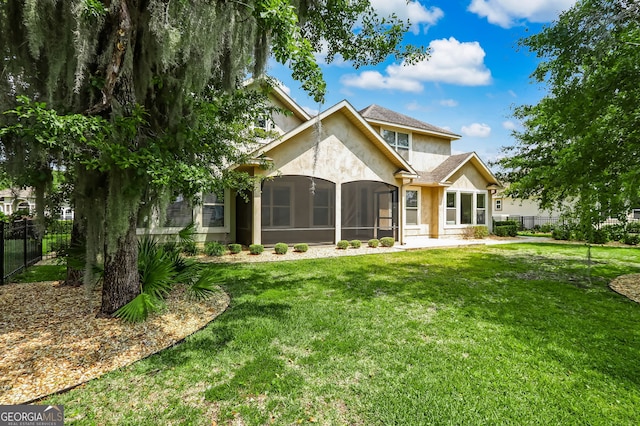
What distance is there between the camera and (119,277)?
452 cm

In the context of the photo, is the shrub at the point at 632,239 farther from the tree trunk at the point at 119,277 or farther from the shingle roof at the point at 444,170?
the tree trunk at the point at 119,277

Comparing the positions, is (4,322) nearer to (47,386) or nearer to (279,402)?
(47,386)

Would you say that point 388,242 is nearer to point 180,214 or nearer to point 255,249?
point 255,249

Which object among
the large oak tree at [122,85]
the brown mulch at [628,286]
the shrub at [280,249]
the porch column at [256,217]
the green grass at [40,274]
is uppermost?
the large oak tree at [122,85]

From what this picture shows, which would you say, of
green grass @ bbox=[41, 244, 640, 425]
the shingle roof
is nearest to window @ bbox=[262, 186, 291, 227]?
the shingle roof

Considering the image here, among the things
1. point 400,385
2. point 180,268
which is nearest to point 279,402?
point 400,385

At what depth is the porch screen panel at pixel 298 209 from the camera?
14.5 metres

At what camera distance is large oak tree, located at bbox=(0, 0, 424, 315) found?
3312mm

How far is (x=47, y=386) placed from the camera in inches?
114

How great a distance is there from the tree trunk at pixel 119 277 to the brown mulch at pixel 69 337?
8.2 inches

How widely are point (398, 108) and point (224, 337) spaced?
65.3 ft

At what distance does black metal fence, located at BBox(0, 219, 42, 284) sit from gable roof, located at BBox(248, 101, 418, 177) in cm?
658

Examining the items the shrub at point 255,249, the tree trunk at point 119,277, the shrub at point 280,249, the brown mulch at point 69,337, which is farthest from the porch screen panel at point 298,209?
the tree trunk at point 119,277

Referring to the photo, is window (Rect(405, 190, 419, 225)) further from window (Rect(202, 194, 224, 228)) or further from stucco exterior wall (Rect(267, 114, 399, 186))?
window (Rect(202, 194, 224, 228))
